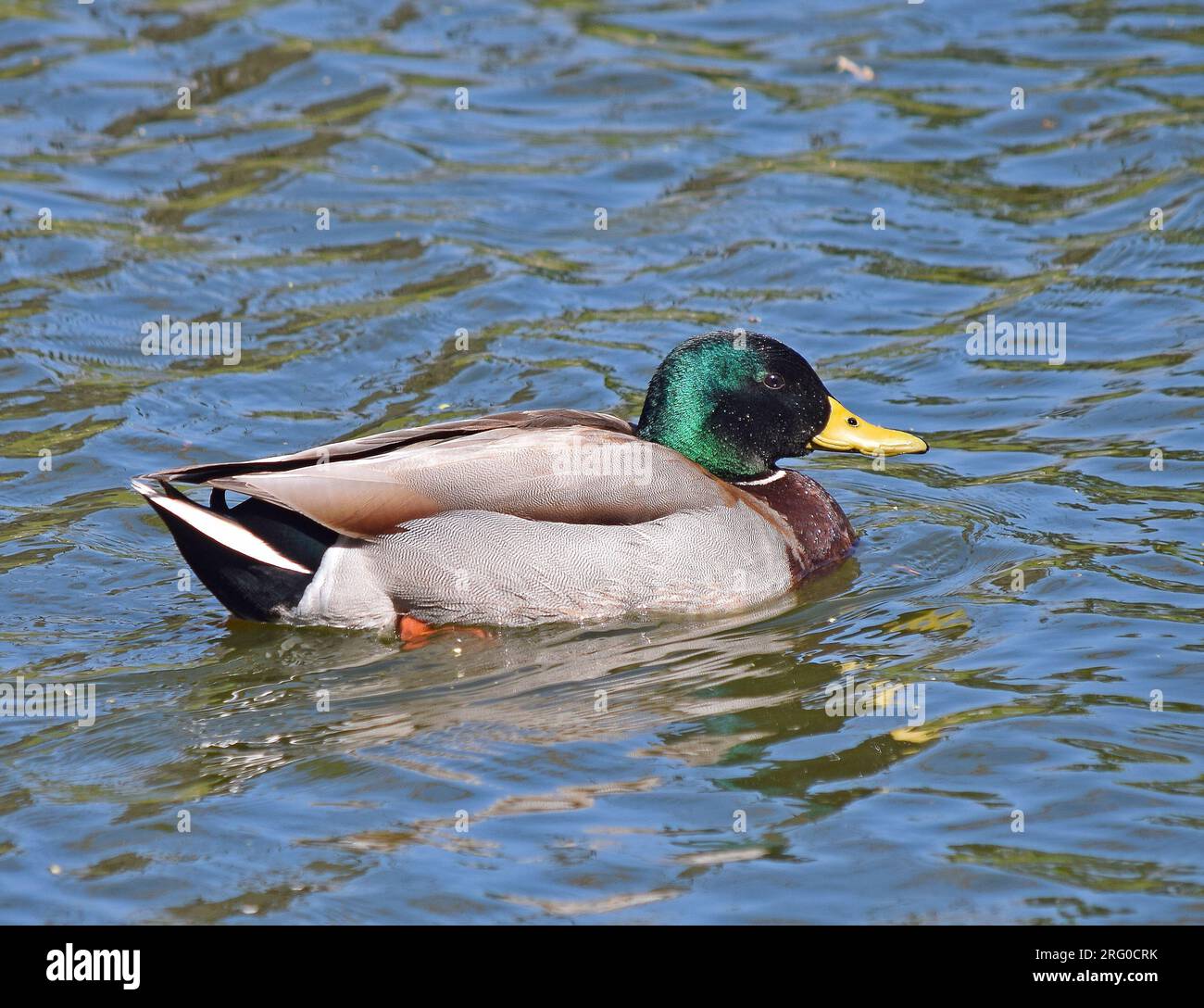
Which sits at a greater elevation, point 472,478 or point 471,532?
point 472,478

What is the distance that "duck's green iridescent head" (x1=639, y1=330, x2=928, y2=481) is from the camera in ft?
25.5

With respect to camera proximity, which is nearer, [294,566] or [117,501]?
[294,566]

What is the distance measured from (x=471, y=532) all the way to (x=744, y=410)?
1.41m

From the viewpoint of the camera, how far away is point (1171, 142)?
12.4 m

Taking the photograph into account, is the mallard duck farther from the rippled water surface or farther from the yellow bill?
the yellow bill

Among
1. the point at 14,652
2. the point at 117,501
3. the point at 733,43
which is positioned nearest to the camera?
the point at 14,652

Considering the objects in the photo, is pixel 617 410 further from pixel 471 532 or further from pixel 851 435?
pixel 471 532

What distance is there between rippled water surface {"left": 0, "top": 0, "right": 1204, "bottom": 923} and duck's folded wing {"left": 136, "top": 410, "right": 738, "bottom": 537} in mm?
522

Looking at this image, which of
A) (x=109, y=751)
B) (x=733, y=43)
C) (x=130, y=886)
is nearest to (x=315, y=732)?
(x=109, y=751)

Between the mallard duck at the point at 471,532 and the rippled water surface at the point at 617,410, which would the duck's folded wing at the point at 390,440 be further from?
the rippled water surface at the point at 617,410

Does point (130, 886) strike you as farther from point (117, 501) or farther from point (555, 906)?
point (117, 501)

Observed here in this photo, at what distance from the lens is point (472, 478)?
Result: 23.5ft

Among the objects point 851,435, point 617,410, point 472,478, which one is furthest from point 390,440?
point 617,410
